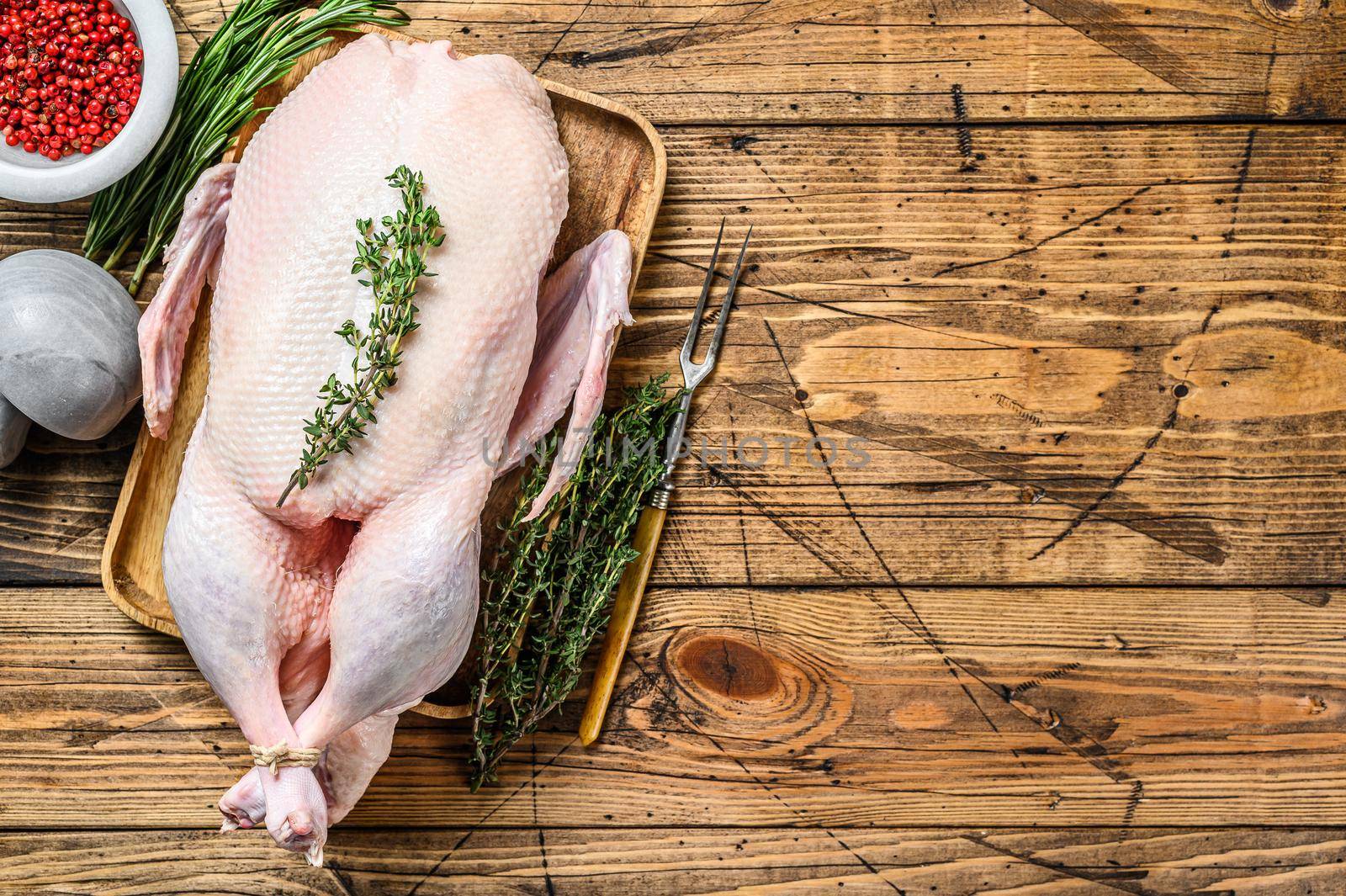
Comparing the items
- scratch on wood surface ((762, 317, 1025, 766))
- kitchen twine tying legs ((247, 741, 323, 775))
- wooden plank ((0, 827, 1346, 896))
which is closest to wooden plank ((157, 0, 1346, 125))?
scratch on wood surface ((762, 317, 1025, 766))

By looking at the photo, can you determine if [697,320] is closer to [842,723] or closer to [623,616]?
[623,616]

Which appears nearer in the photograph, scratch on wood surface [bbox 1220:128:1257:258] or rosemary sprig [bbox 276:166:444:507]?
rosemary sprig [bbox 276:166:444:507]

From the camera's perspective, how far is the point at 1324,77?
1.55m

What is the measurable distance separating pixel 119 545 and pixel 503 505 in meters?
0.62

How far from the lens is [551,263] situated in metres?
1.49

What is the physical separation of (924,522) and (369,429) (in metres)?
0.94

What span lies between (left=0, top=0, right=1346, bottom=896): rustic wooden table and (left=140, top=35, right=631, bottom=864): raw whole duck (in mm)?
327

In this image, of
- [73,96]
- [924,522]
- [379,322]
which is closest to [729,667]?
[924,522]

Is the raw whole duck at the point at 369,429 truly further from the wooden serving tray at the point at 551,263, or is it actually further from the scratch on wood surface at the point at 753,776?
the scratch on wood surface at the point at 753,776

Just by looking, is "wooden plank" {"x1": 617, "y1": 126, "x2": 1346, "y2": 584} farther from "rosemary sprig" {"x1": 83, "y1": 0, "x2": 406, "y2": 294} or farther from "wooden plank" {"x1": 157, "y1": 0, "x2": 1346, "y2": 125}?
"rosemary sprig" {"x1": 83, "y1": 0, "x2": 406, "y2": 294}

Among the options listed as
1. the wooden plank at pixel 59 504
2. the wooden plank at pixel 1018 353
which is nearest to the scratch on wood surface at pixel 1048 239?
the wooden plank at pixel 1018 353

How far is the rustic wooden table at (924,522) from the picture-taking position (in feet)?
5.03

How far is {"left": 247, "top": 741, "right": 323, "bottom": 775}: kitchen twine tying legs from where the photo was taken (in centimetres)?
122

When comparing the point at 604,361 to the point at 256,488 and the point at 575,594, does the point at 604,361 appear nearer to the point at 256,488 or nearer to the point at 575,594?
the point at 575,594
